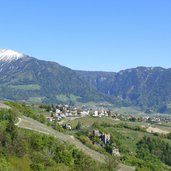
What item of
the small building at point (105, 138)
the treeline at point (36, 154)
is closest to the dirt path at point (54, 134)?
the treeline at point (36, 154)

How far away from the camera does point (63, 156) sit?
203ft

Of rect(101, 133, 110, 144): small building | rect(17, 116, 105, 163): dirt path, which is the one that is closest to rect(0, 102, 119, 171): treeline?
rect(17, 116, 105, 163): dirt path

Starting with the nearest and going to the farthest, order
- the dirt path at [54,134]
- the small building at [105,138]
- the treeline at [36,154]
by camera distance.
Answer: the treeline at [36,154] < the dirt path at [54,134] < the small building at [105,138]

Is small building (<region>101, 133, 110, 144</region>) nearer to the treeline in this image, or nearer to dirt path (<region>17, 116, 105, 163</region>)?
dirt path (<region>17, 116, 105, 163</region>)

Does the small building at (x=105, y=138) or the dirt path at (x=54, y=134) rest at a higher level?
the dirt path at (x=54, y=134)

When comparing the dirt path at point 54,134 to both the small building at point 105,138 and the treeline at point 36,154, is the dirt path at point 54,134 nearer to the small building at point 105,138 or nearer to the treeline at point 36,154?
the treeline at point 36,154

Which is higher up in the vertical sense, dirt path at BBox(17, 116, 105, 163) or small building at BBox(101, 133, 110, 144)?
dirt path at BBox(17, 116, 105, 163)

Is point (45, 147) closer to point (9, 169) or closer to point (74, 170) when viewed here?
point (74, 170)

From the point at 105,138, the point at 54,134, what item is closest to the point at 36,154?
the point at 54,134

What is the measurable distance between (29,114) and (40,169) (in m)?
51.9

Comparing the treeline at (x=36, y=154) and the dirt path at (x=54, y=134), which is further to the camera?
the dirt path at (x=54, y=134)

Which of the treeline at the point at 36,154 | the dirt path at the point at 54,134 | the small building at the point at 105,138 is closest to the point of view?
the treeline at the point at 36,154

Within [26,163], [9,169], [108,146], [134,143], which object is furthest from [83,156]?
[134,143]

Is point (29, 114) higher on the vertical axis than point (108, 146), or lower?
higher
